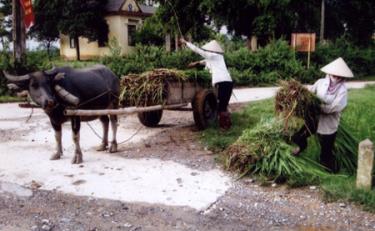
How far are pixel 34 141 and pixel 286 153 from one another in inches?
201

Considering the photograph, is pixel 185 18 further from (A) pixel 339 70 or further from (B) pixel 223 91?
(A) pixel 339 70

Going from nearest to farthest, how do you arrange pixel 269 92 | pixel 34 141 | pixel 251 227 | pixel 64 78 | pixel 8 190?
pixel 251 227, pixel 8 190, pixel 64 78, pixel 34 141, pixel 269 92

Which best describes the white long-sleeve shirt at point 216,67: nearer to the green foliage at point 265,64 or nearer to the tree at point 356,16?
the green foliage at point 265,64

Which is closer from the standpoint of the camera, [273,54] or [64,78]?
[64,78]

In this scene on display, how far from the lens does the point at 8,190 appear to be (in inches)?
249

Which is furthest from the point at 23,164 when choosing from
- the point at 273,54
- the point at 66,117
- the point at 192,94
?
the point at 273,54

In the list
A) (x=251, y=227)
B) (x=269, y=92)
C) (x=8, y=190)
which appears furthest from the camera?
(x=269, y=92)

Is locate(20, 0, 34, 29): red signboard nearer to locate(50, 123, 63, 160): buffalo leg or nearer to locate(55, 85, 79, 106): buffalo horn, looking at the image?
locate(50, 123, 63, 160): buffalo leg

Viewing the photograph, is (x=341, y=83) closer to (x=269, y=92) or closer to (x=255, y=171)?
(x=255, y=171)

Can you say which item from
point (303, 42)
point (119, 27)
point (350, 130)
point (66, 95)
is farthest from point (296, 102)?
point (119, 27)

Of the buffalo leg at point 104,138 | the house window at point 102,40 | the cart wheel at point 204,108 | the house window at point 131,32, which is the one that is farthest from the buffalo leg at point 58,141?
the house window at point 102,40

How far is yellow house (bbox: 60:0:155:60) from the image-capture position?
39.0m

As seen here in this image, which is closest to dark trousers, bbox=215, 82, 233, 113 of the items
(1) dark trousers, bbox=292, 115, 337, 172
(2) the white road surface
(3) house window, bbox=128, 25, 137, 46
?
(2) the white road surface

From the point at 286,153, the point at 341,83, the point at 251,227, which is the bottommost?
the point at 251,227
